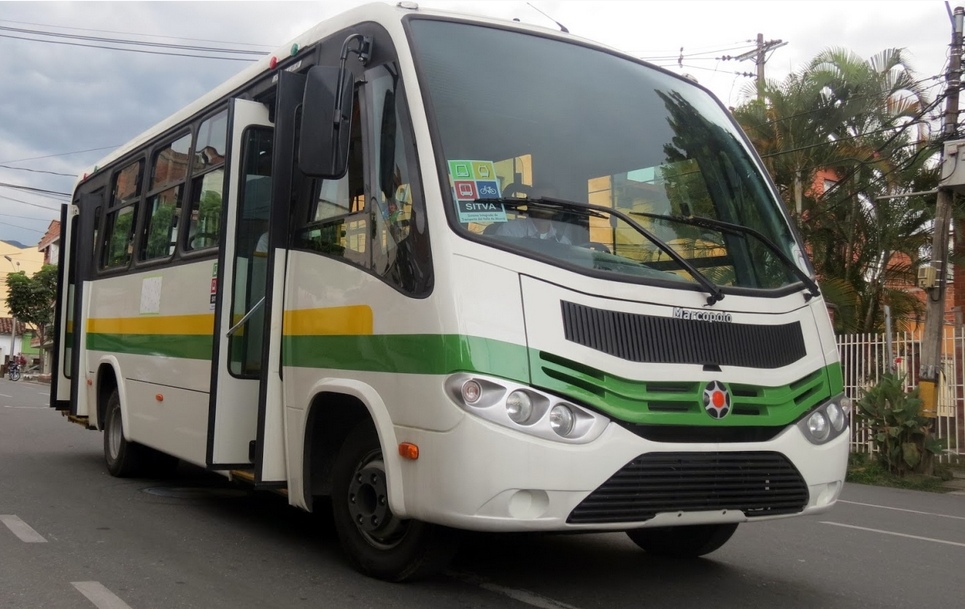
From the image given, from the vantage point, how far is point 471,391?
4398 millimetres

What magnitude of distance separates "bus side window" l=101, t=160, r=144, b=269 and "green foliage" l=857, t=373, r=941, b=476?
971 centimetres

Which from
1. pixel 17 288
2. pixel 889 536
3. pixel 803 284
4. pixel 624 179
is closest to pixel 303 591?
pixel 624 179

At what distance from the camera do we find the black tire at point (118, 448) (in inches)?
361

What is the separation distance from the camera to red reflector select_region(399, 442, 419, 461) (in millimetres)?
4605

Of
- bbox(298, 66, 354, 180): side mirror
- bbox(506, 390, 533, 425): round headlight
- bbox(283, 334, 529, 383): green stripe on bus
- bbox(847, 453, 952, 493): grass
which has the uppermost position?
bbox(298, 66, 354, 180): side mirror

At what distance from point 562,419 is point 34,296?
53.2m

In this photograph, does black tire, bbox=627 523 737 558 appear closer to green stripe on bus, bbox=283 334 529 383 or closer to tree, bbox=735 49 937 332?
green stripe on bus, bbox=283 334 529 383

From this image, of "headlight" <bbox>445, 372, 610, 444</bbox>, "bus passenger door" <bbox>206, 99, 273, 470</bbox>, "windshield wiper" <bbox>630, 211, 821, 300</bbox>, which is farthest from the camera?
"bus passenger door" <bbox>206, 99, 273, 470</bbox>

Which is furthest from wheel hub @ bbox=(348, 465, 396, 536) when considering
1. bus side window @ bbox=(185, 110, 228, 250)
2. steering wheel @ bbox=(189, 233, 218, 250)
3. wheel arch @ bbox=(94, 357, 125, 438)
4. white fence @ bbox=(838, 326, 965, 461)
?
white fence @ bbox=(838, 326, 965, 461)

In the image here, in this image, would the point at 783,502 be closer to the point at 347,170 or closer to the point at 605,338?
the point at 605,338

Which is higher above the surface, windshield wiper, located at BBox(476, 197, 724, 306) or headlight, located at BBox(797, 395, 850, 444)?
windshield wiper, located at BBox(476, 197, 724, 306)

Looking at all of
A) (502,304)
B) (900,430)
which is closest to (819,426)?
(502,304)

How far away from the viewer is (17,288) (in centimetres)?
5209

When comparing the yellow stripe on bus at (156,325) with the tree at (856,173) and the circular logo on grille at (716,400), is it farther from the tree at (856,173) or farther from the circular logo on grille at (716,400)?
the tree at (856,173)
